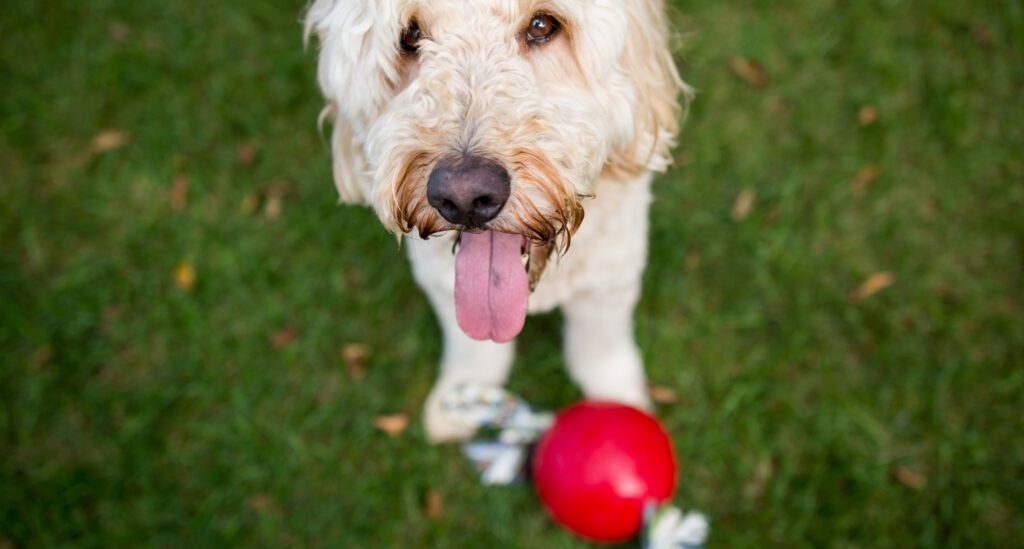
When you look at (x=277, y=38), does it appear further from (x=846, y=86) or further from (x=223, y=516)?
(x=846, y=86)

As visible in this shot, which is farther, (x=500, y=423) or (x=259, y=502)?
(x=259, y=502)

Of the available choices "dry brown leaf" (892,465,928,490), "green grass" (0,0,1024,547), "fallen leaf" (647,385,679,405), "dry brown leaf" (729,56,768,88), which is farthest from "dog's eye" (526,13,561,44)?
"dry brown leaf" (892,465,928,490)

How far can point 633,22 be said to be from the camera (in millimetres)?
2053

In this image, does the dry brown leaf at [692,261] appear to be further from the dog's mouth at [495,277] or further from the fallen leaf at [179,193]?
the fallen leaf at [179,193]

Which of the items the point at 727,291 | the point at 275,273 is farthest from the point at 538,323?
the point at 275,273

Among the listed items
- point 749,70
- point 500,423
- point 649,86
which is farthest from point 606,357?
point 749,70

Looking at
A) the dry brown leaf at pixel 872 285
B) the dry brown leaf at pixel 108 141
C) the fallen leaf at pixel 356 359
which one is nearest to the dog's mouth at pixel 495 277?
the fallen leaf at pixel 356 359

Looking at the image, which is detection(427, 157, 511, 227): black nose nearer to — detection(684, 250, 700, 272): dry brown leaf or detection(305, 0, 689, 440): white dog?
detection(305, 0, 689, 440): white dog

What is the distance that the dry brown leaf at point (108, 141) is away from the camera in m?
4.11

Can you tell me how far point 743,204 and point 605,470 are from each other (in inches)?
68.0

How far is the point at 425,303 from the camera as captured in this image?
3.70 meters

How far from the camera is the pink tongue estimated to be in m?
2.19

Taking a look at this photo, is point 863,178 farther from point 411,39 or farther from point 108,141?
point 108,141

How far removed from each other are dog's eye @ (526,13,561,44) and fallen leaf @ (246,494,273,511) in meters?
2.41
